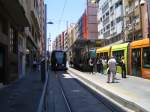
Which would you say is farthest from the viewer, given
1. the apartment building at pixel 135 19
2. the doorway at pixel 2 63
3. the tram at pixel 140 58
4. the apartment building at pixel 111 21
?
the apartment building at pixel 111 21

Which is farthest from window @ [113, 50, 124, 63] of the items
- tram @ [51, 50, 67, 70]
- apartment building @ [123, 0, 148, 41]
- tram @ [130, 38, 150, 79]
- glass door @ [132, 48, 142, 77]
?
tram @ [51, 50, 67, 70]

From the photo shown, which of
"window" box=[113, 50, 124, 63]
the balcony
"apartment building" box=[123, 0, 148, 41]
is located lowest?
"window" box=[113, 50, 124, 63]

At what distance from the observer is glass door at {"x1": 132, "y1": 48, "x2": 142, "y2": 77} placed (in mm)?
30241

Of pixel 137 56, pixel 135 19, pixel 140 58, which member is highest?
pixel 135 19

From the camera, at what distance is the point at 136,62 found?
31.0 meters

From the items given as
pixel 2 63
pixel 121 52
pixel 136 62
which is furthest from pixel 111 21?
pixel 2 63

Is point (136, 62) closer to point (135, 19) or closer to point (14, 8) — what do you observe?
point (14, 8)

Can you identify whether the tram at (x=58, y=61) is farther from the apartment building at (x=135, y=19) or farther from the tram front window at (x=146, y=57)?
the tram front window at (x=146, y=57)

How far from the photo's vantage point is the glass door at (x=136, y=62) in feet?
99.2

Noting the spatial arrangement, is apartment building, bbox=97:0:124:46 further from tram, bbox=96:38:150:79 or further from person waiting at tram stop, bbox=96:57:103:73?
tram, bbox=96:38:150:79

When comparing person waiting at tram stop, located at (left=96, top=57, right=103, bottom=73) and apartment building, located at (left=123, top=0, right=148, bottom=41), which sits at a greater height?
apartment building, located at (left=123, top=0, right=148, bottom=41)

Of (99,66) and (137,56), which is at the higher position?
(137,56)

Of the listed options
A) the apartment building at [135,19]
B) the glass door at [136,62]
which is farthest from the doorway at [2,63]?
the apartment building at [135,19]

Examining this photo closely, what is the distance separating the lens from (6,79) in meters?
26.2
